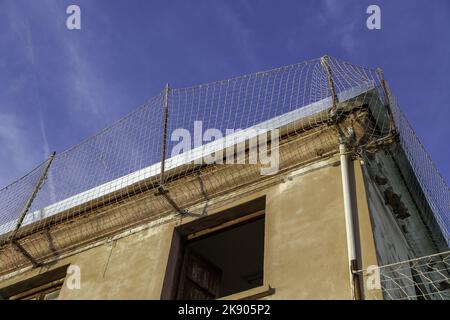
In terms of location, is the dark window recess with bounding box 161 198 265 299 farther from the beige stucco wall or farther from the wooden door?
the beige stucco wall

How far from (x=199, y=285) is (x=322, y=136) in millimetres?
2754

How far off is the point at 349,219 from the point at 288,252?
87cm

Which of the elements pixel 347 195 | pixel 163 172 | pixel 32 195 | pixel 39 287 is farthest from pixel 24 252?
pixel 347 195

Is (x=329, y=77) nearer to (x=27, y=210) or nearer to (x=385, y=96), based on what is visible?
(x=385, y=96)

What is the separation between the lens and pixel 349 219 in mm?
A: 7469

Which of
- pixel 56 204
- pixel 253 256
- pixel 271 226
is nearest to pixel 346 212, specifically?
pixel 271 226

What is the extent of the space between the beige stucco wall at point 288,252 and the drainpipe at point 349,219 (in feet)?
0.40

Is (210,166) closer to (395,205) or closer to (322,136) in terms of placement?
(322,136)

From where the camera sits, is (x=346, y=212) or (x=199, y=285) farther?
(x=199, y=285)

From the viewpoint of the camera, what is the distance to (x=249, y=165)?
941cm

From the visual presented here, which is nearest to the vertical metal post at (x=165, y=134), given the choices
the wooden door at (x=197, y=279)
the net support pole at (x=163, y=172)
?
the net support pole at (x=163, y=172)

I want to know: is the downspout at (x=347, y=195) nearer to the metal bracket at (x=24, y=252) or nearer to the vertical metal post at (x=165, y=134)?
the vertical metal post at (x=165, y=134)

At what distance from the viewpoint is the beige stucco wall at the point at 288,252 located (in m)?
7.25

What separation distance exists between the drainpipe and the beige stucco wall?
120 mm
